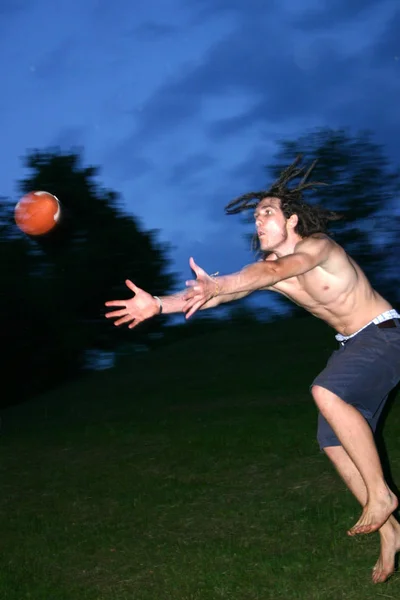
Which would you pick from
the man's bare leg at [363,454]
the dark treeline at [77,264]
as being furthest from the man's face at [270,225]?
the dark treeline at [77,264]

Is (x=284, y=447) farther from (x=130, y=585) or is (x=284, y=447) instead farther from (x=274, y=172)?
(x=274, y=172)

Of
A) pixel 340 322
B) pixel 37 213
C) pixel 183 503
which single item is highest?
pixel 37 213

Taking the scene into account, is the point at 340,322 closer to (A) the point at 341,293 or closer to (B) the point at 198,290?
(A) the point at 341,293

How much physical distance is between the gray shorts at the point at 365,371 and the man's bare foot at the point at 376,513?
1.81ft

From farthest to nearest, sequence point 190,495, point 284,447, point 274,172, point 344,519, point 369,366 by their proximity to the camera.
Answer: point 274,172
point 284,447
point 190,495
point 344,519
point 369,366

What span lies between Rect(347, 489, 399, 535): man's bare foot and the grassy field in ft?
2.27

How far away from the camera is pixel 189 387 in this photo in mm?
16406

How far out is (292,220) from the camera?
192 inches

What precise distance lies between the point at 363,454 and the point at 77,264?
83.7 ft

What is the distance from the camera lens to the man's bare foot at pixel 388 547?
4.73 m

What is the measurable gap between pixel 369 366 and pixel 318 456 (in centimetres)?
445

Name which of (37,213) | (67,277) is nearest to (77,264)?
(67,277)

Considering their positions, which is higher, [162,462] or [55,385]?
[162,462]

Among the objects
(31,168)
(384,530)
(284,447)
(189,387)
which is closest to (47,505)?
(284,447)
